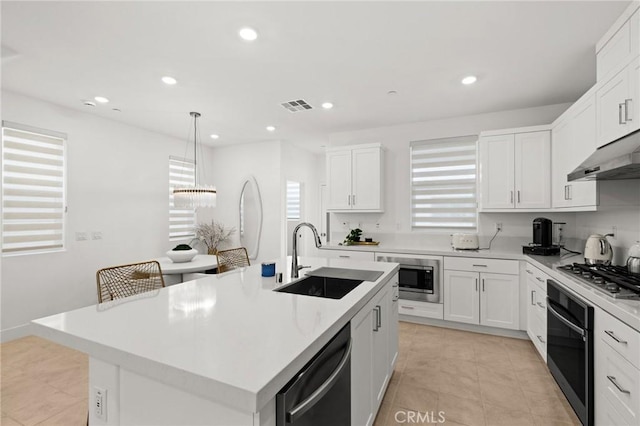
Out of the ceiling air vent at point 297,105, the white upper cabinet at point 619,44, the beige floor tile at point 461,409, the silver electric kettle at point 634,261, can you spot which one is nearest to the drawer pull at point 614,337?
the silver electric kettle at point 634,261

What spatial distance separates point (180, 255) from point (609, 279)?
3818 mm

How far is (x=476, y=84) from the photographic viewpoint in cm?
312

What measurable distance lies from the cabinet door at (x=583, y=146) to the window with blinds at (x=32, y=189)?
18.3 ft

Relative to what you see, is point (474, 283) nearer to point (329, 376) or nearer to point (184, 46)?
point (329, 376)

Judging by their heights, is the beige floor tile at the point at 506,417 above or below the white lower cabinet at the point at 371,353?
below

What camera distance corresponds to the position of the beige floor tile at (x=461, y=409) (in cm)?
199

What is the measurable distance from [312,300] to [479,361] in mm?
2264

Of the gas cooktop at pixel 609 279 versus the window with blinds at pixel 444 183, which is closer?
the gas cooktop at pixel 609 279

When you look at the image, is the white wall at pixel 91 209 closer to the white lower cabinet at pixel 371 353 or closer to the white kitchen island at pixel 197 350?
the white kitchen island at pixel 197 350

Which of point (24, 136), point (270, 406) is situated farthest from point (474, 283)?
point (24, 136)

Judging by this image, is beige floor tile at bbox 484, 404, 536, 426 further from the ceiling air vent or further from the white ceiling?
the ceiling air vent

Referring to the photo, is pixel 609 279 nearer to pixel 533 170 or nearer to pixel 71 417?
pixel 533 170

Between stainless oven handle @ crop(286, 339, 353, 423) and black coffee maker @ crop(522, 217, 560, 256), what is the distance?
2860mm

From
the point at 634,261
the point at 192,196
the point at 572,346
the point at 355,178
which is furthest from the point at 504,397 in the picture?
the point at 192,196
